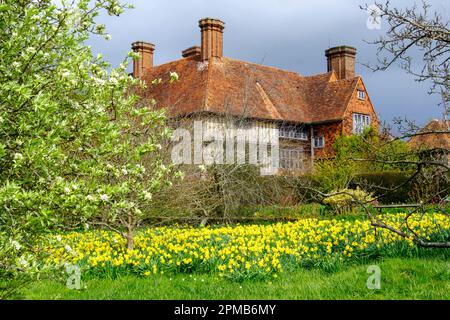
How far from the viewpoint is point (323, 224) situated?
11539mm

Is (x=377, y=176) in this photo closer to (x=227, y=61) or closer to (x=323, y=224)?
(x=323, y=224)

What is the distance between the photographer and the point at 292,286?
6500 millimetres

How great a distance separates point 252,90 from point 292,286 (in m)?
28.8

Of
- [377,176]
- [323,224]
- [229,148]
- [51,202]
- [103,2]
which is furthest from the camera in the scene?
[377,176]

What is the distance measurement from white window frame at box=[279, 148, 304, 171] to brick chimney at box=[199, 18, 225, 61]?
7.51 metres

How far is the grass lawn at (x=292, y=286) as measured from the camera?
6117mm

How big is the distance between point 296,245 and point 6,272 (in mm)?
5248

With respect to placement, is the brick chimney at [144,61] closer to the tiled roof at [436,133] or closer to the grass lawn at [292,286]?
the tiled roof at [436,133]

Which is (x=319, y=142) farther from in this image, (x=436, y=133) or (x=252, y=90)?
(x=436, y=133)

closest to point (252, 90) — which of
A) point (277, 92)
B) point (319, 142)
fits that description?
point (277, 92)

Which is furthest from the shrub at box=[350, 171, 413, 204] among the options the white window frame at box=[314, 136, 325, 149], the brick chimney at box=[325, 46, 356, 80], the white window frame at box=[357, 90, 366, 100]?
the brick chimney at box=[325, 46, 356, 80]

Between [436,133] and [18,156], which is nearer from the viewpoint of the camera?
[436,133]

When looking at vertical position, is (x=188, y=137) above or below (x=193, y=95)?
below

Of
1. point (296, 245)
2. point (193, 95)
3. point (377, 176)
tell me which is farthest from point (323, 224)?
point (193, 95)
